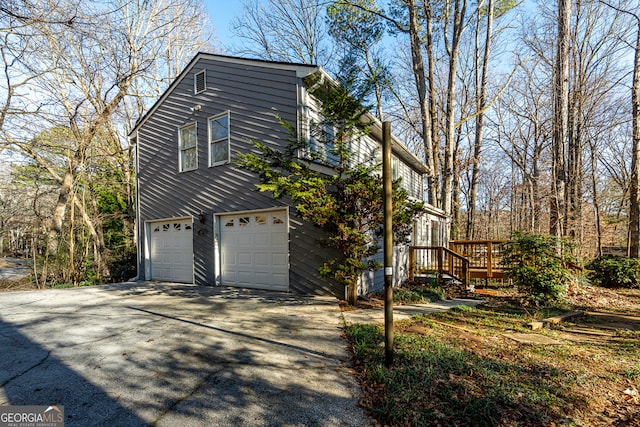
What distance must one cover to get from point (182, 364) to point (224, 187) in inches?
206

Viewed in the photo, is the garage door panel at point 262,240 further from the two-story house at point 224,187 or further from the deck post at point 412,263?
the deck post at point 412,263

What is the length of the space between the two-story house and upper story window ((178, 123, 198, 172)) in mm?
29

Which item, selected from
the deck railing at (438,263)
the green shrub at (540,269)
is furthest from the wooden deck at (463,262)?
the green shrub at (540,269)

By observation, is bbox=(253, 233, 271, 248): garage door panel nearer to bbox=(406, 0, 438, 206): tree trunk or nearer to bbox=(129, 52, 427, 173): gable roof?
bbox=(129, 52, 427, 173): gable roof

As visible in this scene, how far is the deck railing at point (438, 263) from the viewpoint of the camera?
315 inches

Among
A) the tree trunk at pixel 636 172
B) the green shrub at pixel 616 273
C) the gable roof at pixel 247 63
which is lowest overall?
the green shrub at pixel 616 273

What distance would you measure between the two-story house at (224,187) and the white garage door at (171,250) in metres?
0.03

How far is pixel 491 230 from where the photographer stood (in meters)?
25.8

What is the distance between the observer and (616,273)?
838cm

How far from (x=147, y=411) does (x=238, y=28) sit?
1750cm

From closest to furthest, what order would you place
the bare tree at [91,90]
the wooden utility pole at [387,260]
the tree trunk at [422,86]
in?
the wooden utility pole at [387,260], the bare tree at [91,90], the tree trunk at [422,86]

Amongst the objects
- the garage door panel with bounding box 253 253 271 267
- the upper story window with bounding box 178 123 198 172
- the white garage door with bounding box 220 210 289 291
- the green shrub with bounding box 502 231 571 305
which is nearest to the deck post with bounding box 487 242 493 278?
the green shrub with bounding box 502 231 571 305

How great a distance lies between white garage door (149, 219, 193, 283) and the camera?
8578 mm

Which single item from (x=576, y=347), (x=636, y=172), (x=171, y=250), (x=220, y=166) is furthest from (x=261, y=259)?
(x=636, y=172)
